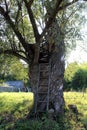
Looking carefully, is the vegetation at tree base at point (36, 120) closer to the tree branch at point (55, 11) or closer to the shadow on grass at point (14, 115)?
the shadow on grass at point (14, 115)

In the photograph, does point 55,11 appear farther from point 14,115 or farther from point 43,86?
point 14,115

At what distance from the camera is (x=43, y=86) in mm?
13289

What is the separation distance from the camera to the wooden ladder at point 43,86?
42.8 ft

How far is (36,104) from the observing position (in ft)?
43.2

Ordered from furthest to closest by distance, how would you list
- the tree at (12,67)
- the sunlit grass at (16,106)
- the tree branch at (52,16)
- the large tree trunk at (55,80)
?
the tree at (12,67), the sunlit grass at (16,106), the large tree trunk at (55,80), the tree branch at (52,16)

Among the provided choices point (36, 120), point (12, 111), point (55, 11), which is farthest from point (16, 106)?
point (55, 11)

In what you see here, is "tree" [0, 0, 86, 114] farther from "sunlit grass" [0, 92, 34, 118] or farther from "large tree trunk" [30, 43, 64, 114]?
"sunlit grass" [0, 92, 34, 118]

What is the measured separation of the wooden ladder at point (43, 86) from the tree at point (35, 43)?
9 centimetres

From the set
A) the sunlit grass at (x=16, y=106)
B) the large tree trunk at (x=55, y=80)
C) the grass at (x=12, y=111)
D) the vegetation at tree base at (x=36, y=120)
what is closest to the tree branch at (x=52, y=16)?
the large tree trunk at (x=55, y=80)

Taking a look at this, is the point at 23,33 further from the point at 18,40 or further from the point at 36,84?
the point at 36,84

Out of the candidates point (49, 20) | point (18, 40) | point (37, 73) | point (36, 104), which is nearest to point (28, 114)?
point (36, 104)

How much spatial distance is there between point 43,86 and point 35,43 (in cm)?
176

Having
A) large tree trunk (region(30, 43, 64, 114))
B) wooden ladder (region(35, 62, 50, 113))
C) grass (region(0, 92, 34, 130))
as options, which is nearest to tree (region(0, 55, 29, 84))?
grass (region(0, 92, 34, 130))

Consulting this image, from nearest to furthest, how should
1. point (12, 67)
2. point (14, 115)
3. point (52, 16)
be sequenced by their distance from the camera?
1. point (52, 16)
2. point (14, 115)
3. point (12, 67)
